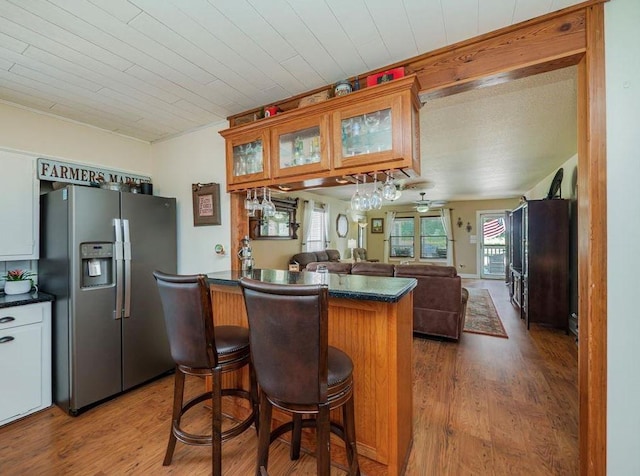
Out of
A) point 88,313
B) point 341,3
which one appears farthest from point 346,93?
point 88,313

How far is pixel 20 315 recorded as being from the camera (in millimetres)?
2154

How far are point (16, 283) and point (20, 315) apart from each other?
35cm

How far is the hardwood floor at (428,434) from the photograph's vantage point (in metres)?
1.65

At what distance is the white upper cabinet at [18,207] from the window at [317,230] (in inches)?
172

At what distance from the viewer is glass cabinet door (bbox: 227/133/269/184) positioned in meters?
2.36

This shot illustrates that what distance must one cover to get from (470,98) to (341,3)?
1.62 metres

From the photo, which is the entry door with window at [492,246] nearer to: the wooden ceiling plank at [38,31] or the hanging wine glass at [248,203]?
the hanging wine glass at [248,203]

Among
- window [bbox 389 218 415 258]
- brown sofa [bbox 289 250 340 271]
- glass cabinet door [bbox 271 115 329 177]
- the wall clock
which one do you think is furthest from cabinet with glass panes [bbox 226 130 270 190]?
window [bbox 389 218 415 258]

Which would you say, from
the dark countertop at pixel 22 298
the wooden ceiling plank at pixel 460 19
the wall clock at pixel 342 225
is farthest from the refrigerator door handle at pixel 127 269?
the wall clock at pixel 342 225

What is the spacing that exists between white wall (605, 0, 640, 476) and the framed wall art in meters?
2.78

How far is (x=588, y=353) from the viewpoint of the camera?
1384 millimetres

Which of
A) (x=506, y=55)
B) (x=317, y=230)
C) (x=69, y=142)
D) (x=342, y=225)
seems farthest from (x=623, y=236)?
(x=342, y=225)

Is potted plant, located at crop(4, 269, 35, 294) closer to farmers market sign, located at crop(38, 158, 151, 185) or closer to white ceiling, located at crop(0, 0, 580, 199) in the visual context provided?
farmers market sign, located at crop(38, 158, 151, 185)

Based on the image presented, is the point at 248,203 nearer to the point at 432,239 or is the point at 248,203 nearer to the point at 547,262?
the point at 547,262
